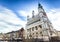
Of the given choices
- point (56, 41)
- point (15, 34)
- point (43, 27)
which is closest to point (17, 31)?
point (15, 34)

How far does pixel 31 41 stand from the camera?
12.9 metres

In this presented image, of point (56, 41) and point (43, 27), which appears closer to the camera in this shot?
point (56, 41)

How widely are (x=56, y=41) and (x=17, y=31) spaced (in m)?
11.6

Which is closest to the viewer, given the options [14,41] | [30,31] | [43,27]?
[14,41]

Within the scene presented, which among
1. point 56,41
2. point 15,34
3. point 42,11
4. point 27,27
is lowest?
Answer: point 56,41

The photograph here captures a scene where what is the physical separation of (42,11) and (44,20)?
219 centimetres

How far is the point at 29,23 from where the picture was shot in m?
21.3

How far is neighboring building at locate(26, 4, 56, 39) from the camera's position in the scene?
1781 cm

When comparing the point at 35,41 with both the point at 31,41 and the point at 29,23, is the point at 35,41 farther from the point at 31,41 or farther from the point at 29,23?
the point at 29,23

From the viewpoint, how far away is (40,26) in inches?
734

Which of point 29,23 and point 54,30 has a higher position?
point 29,23

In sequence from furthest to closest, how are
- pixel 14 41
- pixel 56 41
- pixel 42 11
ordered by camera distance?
pixel 42 11, pixel 14 41, pixel 56 41

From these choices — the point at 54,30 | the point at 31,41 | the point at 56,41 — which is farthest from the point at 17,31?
the point at 56,41

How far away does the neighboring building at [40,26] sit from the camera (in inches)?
701
